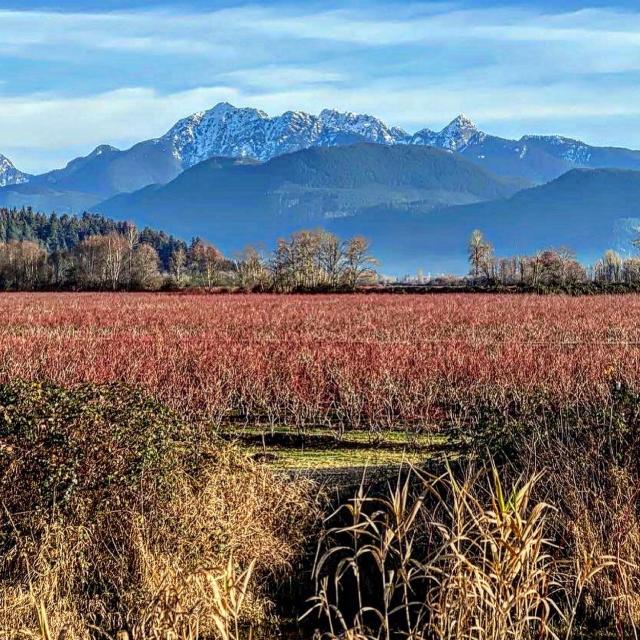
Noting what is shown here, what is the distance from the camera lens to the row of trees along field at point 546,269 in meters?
65.8

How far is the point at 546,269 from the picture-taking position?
70.9m

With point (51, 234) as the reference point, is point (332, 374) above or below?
below

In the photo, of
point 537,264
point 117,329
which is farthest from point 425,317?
point 537,264

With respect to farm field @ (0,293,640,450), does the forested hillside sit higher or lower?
higher

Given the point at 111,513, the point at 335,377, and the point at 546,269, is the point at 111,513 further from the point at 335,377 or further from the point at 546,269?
the point at 546,269

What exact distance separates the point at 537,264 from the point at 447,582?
64.2 m

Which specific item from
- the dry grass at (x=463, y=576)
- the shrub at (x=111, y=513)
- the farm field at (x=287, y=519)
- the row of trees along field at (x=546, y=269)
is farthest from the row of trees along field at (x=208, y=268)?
the dry grass at (x=463, y=576)

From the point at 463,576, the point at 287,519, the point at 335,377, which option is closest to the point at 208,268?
the point at 335,377

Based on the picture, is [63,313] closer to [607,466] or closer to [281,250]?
[607,466]

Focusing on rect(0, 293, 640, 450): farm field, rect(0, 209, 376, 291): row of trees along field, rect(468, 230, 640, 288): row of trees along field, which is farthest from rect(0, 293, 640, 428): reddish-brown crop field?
rect(0, 209, 376, 291): row of trees along field

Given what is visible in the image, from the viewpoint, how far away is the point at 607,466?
816cm

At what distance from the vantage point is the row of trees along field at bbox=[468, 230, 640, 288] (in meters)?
65.8

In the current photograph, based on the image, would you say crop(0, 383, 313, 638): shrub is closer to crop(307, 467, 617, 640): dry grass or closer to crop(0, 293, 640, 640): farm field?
crop(0, 293, 640, 640): farm field

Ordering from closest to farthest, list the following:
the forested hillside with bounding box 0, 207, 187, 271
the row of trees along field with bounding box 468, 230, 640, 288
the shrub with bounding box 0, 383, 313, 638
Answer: the shrub with bounding box 0, 383, 313, 638, the row of trees along field with bounding box 468, 230, 640, 288, the forested hillside with bounding box 0, 207, 187, 271
